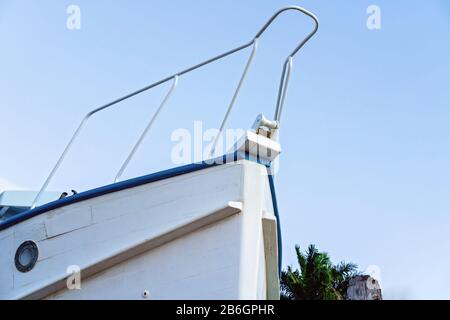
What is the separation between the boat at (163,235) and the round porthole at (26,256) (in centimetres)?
1

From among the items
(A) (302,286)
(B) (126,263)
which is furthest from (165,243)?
(A) (302,286)

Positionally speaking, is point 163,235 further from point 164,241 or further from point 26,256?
point 26,256

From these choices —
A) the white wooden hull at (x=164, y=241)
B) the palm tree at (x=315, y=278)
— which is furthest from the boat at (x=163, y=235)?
the palm tree at (x=315, y=278)

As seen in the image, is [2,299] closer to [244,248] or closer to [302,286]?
[244,248]

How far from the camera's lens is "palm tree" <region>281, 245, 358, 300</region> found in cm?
2253

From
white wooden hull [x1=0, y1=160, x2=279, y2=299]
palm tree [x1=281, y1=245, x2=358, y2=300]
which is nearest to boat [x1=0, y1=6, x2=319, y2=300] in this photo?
white wooden hull [x1=0, y1=160, x2=279, y2=299]

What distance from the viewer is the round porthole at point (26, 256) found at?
6.53 metres

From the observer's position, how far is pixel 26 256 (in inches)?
261

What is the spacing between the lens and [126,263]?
599cm

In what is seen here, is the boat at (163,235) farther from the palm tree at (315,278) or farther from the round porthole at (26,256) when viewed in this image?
the palm tree at (315,278)

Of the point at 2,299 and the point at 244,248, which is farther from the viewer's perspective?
the point at 2,299

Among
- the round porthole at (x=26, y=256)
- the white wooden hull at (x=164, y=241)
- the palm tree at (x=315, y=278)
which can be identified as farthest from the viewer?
the palm tree at (x=315, y=278)
